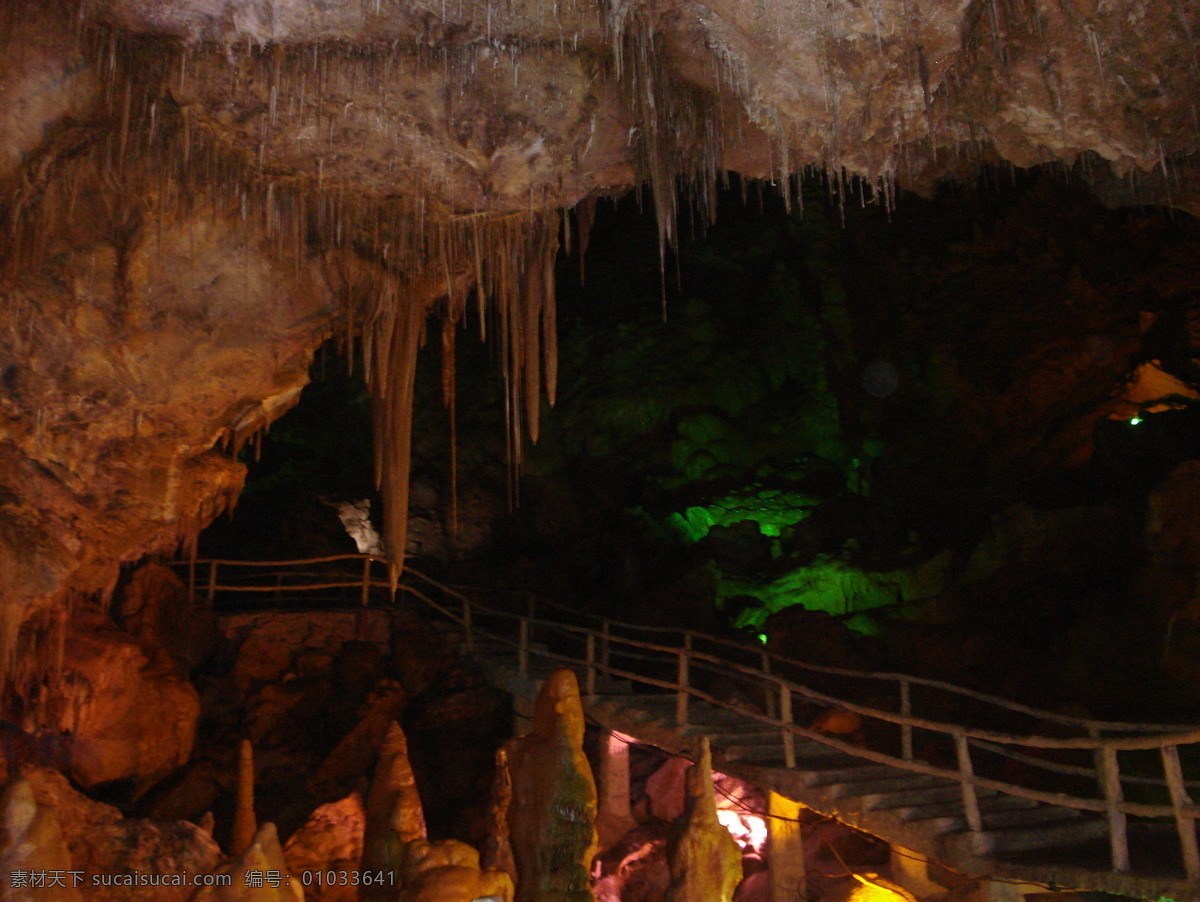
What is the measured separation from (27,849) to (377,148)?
4.78 metres

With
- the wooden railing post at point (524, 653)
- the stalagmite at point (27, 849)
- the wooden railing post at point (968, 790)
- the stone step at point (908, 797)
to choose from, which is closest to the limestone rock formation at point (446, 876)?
the stalagmite at point (27, 849)

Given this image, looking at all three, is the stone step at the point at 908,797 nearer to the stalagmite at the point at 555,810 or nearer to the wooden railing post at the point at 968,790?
the wooden railing post at the point at 968,790

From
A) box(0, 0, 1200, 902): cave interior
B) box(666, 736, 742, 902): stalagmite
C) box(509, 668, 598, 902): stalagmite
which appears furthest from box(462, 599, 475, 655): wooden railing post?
box(666, 736, 742, 902): stalagmite

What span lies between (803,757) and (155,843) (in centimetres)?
520

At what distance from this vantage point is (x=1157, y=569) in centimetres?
985

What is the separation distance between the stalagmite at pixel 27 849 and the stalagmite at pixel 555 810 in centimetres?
308

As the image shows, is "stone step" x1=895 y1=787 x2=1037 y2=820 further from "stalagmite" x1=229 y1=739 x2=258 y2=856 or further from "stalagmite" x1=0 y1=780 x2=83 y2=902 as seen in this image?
"stalagmite" x1=229 y1=739 x2=258 y2=856

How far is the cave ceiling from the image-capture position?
18.4 ft

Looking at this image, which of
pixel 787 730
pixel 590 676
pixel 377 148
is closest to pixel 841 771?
pixel 787 730

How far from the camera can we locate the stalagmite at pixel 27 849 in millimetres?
4859

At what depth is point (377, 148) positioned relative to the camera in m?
6.64

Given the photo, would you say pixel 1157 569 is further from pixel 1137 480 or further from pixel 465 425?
pixel 465 425

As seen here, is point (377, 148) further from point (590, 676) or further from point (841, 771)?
point (841, 771)

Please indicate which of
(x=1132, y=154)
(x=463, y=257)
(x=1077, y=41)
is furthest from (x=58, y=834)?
(x=1132, y=154)
